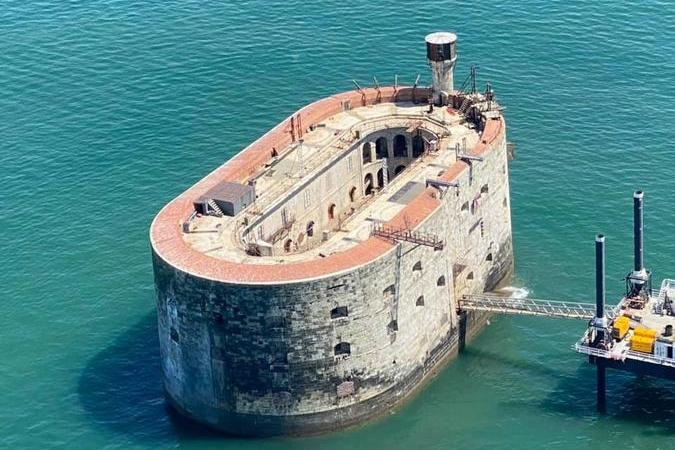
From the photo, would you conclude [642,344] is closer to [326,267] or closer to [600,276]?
[600,276]

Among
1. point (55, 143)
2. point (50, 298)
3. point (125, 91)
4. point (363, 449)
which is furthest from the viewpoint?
point (125, 91)

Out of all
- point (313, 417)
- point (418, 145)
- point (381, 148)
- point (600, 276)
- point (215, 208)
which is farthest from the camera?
point (381, 148)

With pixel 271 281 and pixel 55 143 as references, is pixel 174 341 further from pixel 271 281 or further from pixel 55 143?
pixel 55 143

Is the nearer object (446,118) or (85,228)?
(446,118)

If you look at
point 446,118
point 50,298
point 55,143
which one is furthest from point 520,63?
point 50,298

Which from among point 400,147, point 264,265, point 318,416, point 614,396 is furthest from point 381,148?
point 614,396
